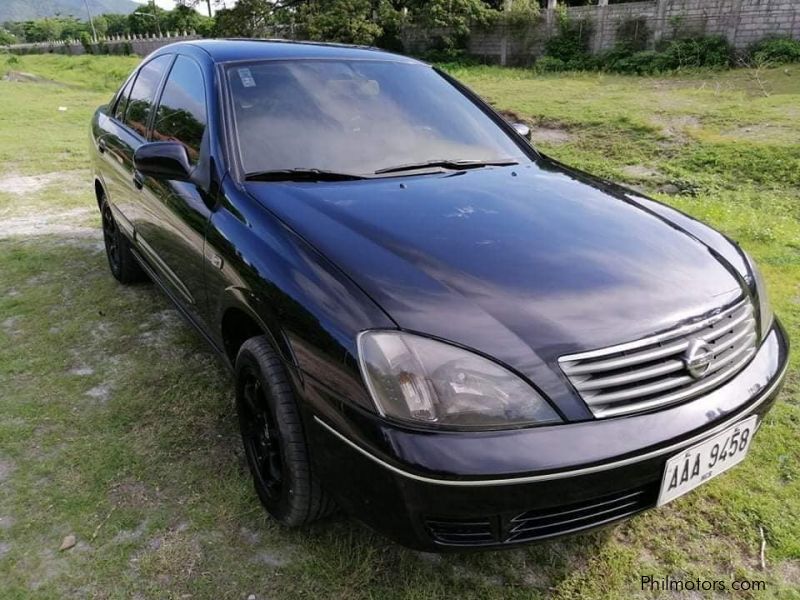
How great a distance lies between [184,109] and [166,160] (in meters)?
0.50

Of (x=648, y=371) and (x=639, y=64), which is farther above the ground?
(x=639, y=64)

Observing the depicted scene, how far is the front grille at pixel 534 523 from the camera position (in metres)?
1.49

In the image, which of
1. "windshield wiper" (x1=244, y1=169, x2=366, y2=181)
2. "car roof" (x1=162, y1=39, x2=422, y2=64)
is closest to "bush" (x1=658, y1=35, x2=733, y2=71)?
"car roof" (x1=162, y1=39, x2=422, y2=64)

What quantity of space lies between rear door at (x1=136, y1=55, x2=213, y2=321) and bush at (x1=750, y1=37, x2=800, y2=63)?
16723mm

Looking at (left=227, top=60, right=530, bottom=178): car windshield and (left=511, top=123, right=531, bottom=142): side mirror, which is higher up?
(left=227, top=60, right=530, bottom=178): car windshield

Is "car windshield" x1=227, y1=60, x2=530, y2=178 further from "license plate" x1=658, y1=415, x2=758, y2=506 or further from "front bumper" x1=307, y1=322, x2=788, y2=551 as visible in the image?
"license plate" x1=658, y1=415, x2=758, y2=506

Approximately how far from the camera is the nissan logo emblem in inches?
62.9

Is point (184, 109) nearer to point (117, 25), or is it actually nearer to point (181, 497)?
point (181, 497)

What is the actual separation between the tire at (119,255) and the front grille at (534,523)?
294cm

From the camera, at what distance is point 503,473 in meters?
1.40

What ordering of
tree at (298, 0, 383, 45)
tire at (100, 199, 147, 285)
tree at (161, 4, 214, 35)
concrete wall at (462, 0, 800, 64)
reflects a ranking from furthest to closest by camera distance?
tree at (161, 4, 214, 35) → tree at (298, 0, 383, 45) → concrete wall at (462, 0, 800, 64) → tire at (100, 199, 147, 285)

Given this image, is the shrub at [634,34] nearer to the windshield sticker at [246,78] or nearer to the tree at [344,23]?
the tree at [344,23]

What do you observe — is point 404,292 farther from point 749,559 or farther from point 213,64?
point 213,64

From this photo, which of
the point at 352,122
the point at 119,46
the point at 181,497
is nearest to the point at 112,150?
the point at 352,122
